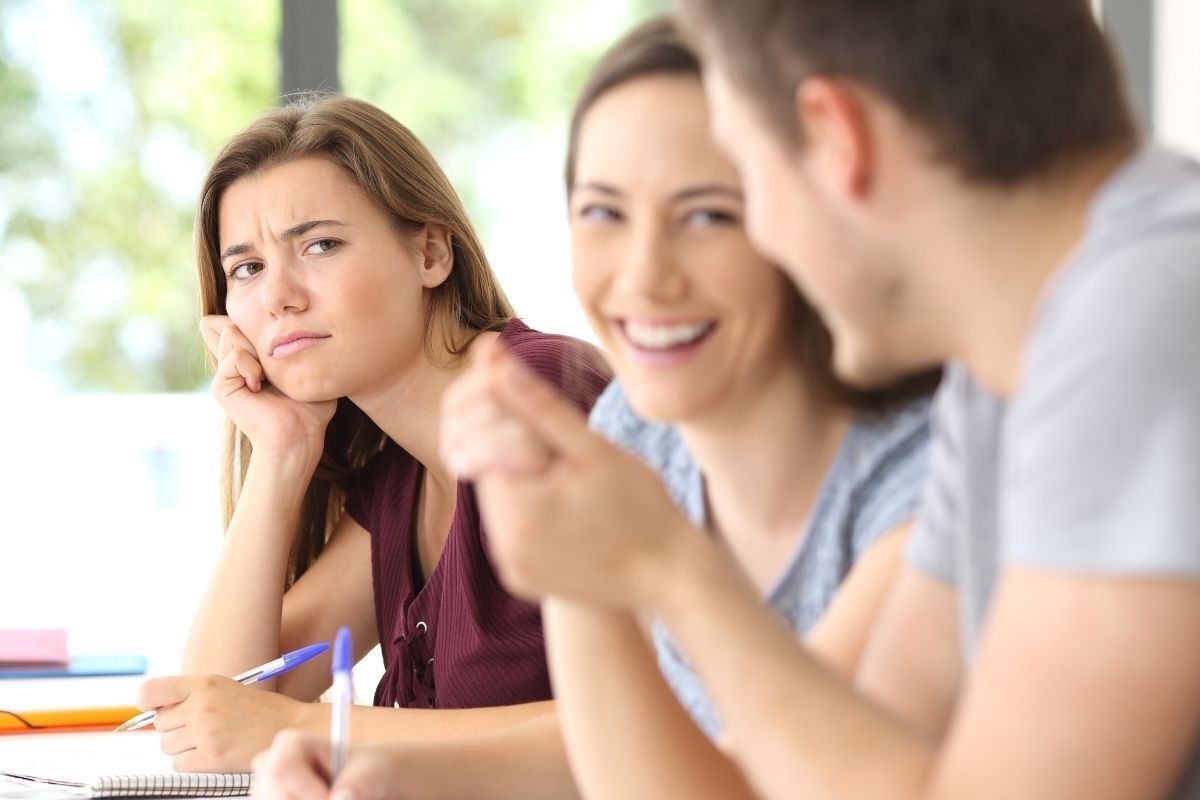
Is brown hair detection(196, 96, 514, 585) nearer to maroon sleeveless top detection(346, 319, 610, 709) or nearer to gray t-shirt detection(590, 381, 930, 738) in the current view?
maroon sleeveless top detection(346, 319, 610, 709)

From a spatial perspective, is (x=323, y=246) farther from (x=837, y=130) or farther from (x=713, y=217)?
(x=837, y=130)

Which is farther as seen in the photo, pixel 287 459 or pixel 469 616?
pixel 287 459

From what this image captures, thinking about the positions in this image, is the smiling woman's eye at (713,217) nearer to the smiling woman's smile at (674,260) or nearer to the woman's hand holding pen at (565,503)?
the smiling woman's smile at (674,260)

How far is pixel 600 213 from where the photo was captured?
111 cm

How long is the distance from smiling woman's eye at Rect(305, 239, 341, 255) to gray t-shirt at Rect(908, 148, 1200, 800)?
4.29ft

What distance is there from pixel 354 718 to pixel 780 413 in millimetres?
634

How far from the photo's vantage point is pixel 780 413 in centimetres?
113

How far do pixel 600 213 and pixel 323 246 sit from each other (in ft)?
2.81

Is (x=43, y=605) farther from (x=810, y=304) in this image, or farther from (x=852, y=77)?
(x=852, y=77)

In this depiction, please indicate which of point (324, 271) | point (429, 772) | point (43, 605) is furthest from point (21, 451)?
point (429, 772)

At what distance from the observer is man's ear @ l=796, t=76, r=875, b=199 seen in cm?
72

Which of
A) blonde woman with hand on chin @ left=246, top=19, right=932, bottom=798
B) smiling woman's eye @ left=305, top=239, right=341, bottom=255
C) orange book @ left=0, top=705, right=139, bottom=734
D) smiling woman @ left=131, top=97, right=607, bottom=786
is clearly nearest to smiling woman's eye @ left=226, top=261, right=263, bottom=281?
smiling woman @ left=131, top=97, right=607, bottom=786

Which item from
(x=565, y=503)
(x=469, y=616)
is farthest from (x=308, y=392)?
(x=565, y=503)

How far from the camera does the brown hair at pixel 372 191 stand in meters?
1.91
